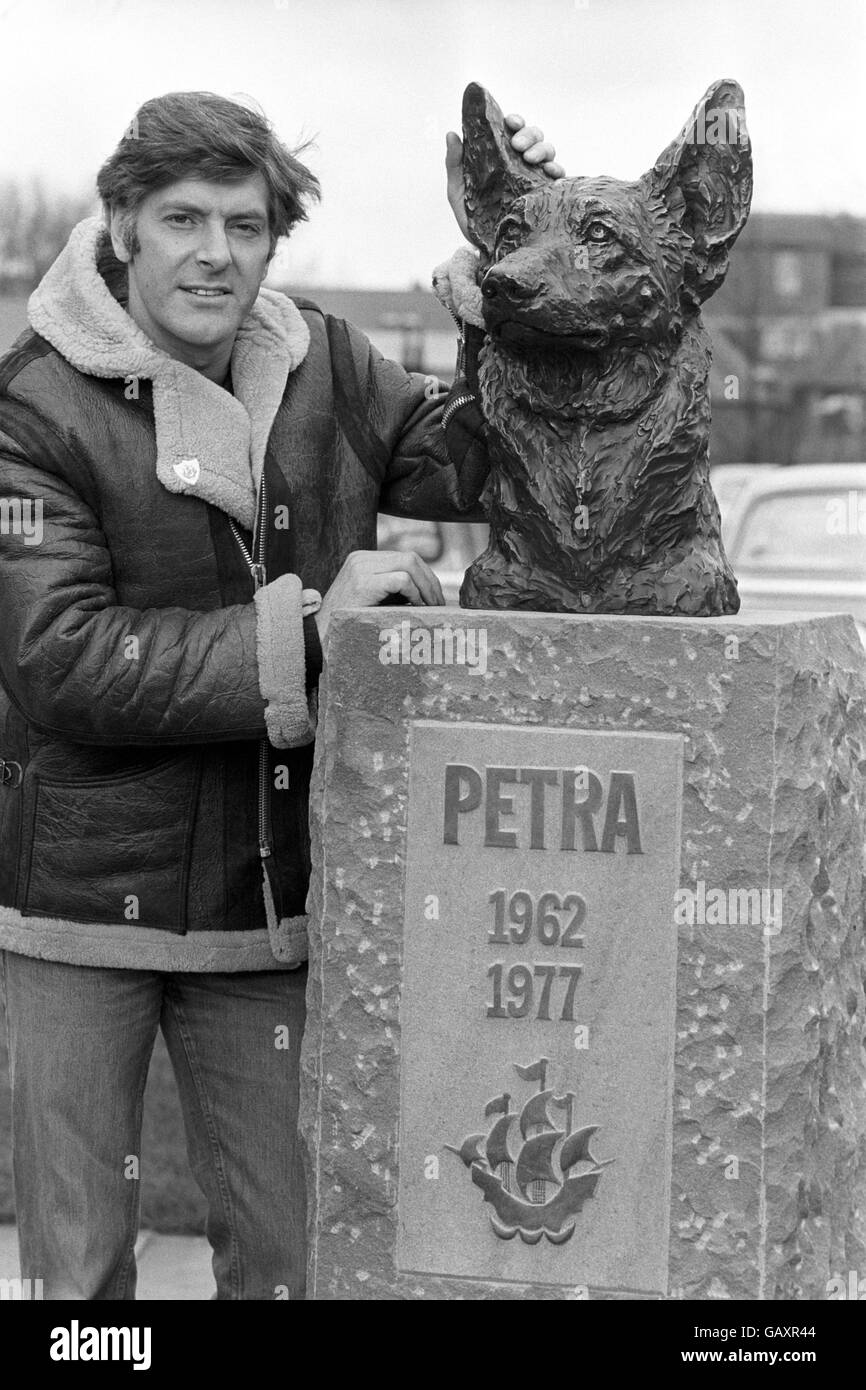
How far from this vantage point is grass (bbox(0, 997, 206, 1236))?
4367mm

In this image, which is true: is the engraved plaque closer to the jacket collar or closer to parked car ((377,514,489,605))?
the jacket collar

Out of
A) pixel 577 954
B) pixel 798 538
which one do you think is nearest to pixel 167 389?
pixel 577 954

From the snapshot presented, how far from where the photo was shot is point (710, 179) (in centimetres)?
252

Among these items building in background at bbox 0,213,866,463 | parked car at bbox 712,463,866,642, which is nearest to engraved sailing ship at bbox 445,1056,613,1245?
parked car at bbox 712,463,866,642

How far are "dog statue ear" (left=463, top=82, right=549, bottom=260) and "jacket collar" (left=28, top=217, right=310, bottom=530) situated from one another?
0.43m

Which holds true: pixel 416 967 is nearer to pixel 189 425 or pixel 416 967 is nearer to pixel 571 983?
pixel 571 983

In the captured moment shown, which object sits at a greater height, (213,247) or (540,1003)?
(213,247)

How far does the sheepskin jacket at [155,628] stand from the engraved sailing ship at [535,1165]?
0.46m

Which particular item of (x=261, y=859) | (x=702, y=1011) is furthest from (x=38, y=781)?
(x=702, y=1011)

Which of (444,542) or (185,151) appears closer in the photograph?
(185,151)

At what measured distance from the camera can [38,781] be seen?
271cm

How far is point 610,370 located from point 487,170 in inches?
A: 14.8

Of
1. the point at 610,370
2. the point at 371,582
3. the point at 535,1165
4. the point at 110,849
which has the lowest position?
the point at 535,1165

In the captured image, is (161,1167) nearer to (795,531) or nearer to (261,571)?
(261,571)
